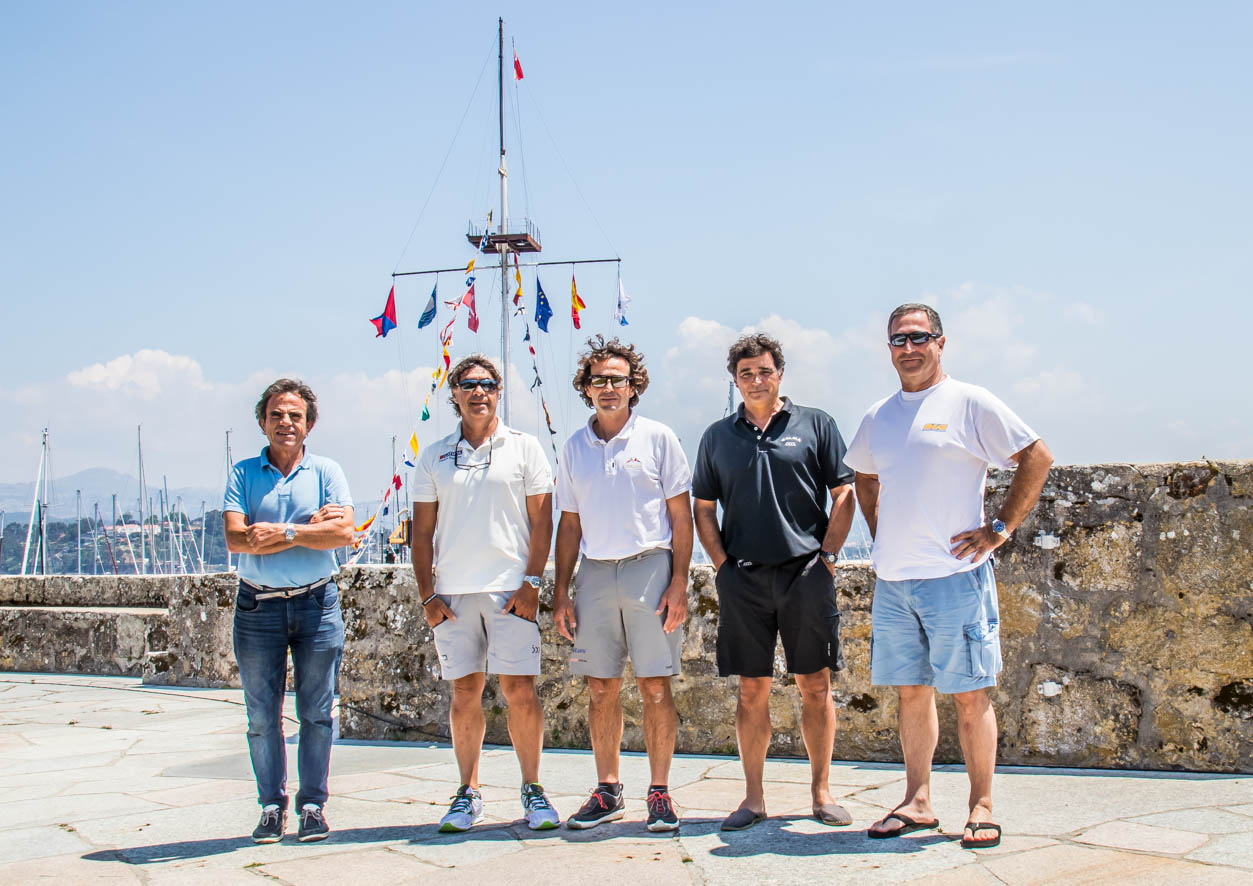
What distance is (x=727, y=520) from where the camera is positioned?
12.8 feet

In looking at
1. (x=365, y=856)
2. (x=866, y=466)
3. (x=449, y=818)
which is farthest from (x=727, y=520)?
(x=365, y=856)

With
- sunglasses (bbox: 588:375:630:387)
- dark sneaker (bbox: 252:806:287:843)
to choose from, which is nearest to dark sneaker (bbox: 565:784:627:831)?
dark sneaker (bbox: 252:806:287:843)

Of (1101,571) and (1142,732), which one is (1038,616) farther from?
(1142,732)

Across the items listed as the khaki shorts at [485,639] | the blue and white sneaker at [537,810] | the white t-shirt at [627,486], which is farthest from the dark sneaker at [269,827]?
the white t-shirt at [627,486]

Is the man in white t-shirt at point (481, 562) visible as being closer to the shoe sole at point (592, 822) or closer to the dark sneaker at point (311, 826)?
the shoe sole at point (592, 822)

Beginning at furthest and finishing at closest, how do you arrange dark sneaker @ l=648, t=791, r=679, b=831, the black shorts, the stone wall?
1. the stone wall
2. the black shorts
3. dark sneaker @ l=648, t=791, r=679, b=831

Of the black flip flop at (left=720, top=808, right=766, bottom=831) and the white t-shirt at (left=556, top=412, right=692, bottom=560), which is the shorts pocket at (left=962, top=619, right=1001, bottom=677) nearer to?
the black flip flop at (left=720, top=808, right=766, bottom=831)

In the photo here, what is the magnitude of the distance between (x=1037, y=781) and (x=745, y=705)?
1.35 m

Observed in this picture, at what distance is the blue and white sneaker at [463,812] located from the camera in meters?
3.75

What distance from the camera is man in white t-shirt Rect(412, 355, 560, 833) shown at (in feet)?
12.9

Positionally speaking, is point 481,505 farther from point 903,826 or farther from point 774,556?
point 903,826

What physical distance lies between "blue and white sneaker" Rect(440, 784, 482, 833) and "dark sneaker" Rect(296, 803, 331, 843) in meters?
0.42

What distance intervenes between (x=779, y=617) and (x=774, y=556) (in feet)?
0.79

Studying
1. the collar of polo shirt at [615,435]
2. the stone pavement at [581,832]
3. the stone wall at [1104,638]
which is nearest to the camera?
the stone pavement at [581,832]
